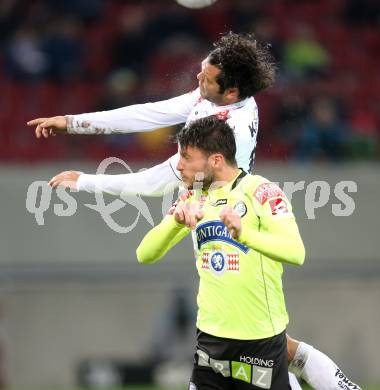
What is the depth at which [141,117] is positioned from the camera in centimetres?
740

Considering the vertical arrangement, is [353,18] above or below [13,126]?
above

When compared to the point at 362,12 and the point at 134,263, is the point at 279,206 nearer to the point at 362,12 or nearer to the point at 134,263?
the point at 134,263

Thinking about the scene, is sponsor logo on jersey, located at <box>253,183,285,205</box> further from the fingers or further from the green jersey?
the fingers

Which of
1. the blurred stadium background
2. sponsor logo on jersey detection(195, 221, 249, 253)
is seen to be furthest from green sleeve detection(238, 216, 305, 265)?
the blurred stadium background

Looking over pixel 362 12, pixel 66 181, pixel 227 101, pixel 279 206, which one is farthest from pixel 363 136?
pixel 279 206

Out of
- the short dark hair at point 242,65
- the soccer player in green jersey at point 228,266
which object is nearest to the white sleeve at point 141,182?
the short dark hair at point 242,65

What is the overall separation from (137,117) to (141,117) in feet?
0.08

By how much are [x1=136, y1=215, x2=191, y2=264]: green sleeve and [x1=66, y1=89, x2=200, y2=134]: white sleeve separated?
1.15 m

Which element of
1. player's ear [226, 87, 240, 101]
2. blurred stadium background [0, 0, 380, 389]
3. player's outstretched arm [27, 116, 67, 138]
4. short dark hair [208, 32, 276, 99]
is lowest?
blurred stadium background [0, 0, 380, 389]

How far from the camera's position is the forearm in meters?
5.98

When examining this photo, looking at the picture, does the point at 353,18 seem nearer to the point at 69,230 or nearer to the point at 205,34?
the point at 205,34

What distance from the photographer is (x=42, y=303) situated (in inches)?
588

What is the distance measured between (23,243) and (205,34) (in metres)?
3.76

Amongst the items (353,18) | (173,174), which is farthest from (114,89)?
(173,174)
